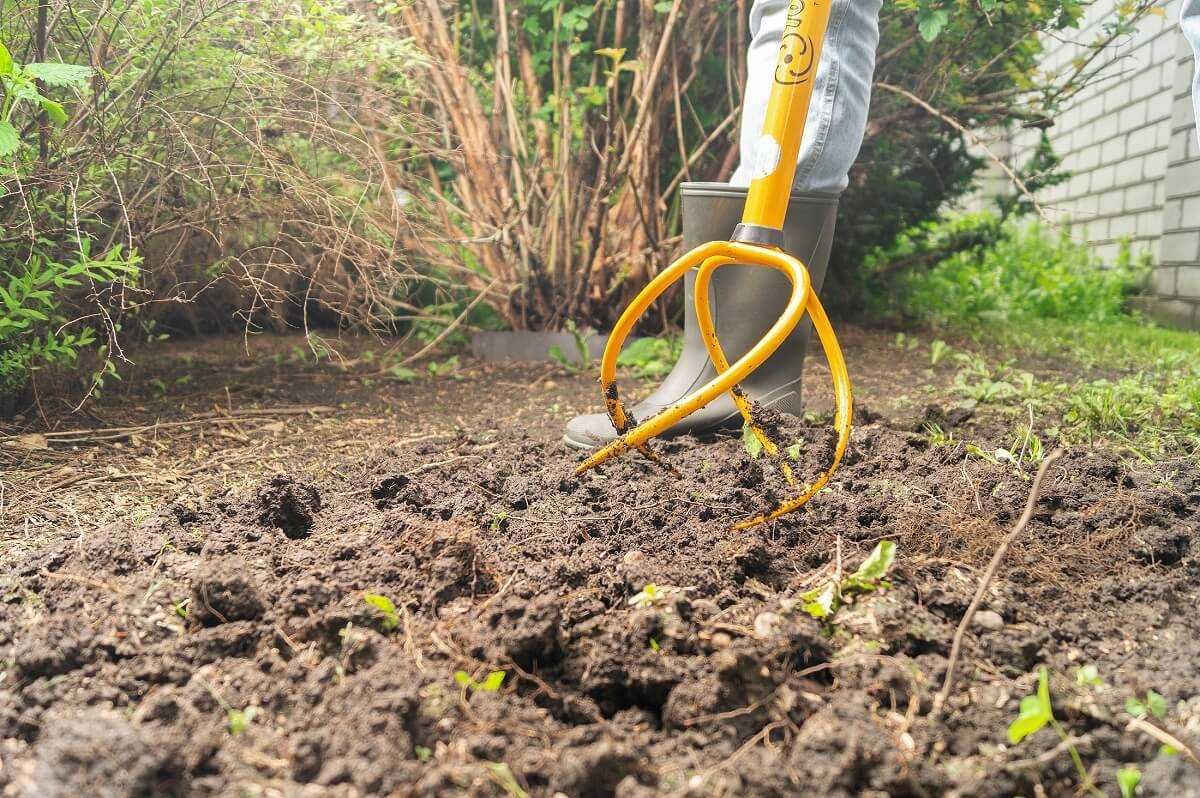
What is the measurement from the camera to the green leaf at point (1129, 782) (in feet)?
2.51

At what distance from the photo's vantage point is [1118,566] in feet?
4.00

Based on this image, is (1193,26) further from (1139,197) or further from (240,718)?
(1139,197)

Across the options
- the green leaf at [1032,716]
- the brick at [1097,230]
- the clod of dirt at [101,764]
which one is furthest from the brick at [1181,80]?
the clod of dirt at [101,764]

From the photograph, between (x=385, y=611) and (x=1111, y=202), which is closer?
(x=385, y=611)

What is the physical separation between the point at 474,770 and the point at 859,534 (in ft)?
2.48

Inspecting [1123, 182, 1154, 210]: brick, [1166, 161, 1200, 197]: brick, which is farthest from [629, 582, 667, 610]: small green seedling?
[1123, 182, 1154, 210]: brick

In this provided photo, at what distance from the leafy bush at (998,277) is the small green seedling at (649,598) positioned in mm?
3209

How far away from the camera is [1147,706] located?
88 cm

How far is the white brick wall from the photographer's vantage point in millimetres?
4391

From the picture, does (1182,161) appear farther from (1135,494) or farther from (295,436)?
(295,436)

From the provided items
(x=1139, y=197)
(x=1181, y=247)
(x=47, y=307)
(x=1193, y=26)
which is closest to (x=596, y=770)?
(x=1193, y=26)

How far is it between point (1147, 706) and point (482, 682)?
667 millimetres

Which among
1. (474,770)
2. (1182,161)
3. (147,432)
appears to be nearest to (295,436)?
(147,432)

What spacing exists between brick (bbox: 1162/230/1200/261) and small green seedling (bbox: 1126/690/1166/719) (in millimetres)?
4368
